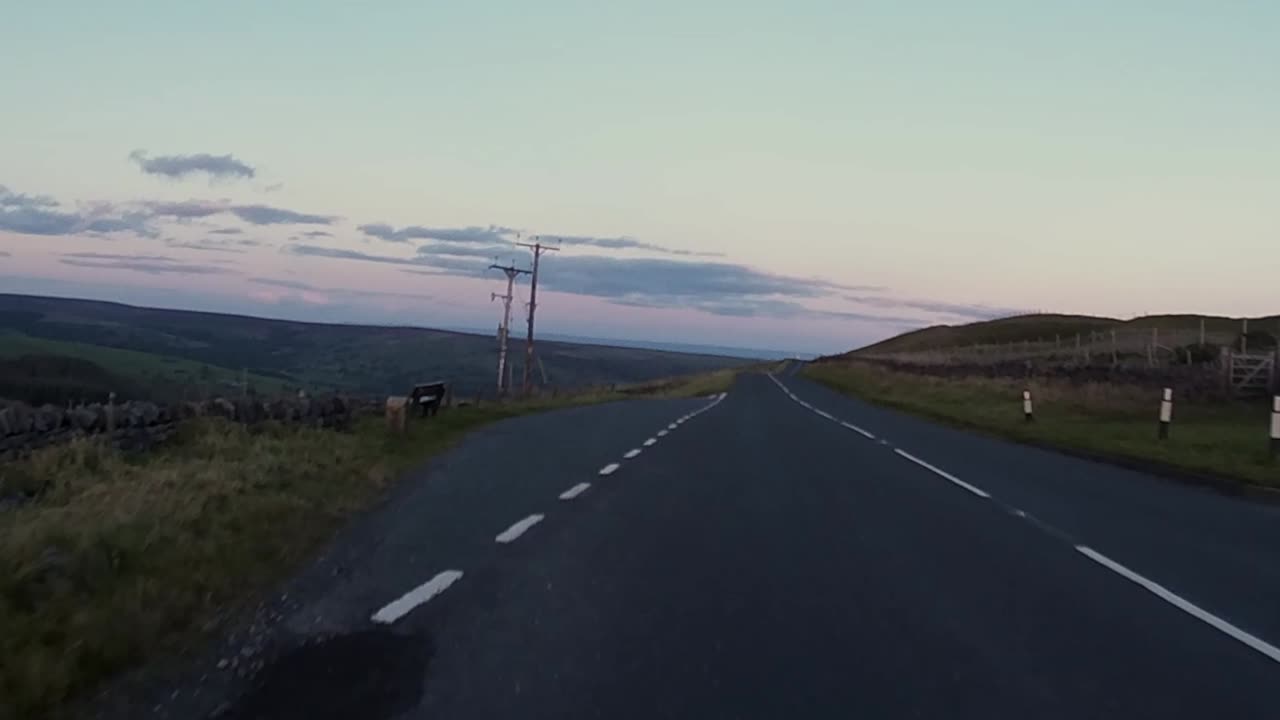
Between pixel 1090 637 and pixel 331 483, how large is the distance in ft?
32.8

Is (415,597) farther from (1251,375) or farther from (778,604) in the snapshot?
(1251,375)

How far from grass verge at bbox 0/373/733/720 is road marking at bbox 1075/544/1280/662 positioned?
647 centimetres

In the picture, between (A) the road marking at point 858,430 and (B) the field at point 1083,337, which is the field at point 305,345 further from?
(A) the road marking at point 858,430

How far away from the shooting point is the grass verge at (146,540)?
7191 millimetres

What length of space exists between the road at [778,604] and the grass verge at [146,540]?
22.1 inches

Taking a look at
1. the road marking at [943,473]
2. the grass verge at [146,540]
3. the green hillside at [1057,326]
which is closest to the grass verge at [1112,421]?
the road marking at [943,473]

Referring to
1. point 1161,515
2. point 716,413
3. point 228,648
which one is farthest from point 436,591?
point 716,413

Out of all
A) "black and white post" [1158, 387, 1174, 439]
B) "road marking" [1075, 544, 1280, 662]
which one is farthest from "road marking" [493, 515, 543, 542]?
"black and white post" [1158, 387, 1174, 439]

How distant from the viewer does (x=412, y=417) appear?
30.6 meters

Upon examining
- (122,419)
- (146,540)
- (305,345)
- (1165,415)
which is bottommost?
(305,345)

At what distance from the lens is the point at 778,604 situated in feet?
30.3

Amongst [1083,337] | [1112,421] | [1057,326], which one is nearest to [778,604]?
[1112,421]

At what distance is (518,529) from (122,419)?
7133 mm

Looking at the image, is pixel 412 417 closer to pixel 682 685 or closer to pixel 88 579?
pixel 88 579
